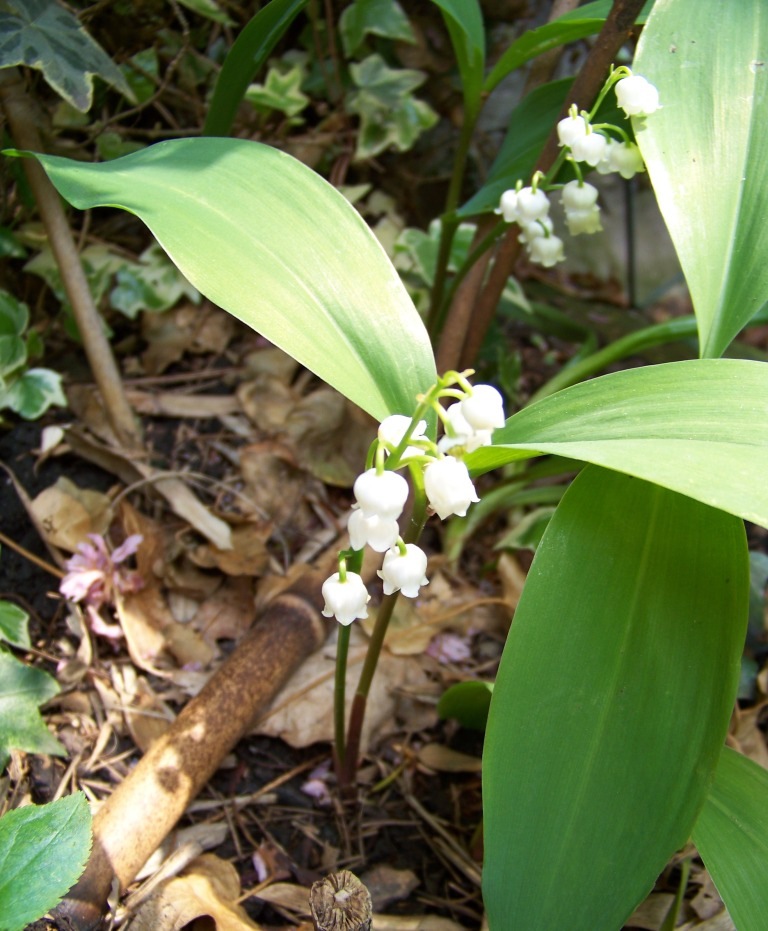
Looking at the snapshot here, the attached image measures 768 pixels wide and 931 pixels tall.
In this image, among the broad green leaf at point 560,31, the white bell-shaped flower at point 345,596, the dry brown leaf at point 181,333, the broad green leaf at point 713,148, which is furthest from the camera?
the dry brown leaf at point 181,333

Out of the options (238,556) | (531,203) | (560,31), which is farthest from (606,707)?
(560,31)

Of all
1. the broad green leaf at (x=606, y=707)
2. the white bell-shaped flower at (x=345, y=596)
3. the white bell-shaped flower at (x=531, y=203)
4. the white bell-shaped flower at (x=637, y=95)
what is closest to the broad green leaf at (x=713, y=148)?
the white bell-shaped flower at (x=637, y=95)

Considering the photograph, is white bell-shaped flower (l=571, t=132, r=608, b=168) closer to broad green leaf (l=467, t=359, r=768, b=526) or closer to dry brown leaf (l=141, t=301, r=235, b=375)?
broad green leaf (l=467, t=359, r=768, b=526)

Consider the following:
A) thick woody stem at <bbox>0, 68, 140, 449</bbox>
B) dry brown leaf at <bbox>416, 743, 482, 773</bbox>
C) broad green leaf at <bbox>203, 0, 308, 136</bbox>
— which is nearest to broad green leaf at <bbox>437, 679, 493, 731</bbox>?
dry brown leaf at <bbox>416, 743, 482, 773</bbox>

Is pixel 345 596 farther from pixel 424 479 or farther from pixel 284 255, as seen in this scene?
pixel 284 255

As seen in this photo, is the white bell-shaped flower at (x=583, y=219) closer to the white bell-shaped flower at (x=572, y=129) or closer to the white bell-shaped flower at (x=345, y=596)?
the white bell-shaped flower at (x=572, y=129)

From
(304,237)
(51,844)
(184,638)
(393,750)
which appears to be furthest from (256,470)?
(51,844)

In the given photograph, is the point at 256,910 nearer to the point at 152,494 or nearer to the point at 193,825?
the point at 193,825
